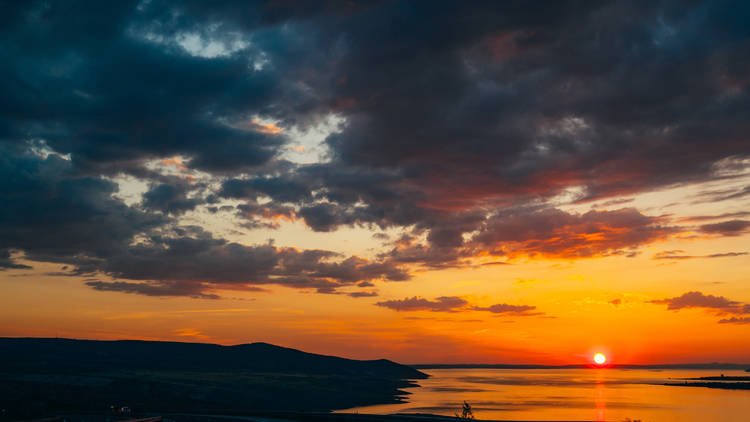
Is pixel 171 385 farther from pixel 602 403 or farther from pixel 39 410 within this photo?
pixel 602 403

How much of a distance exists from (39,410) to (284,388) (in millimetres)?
94748

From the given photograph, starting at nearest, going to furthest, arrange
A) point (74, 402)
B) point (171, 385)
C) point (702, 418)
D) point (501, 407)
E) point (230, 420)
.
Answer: point (230, 420) < point (74, 402) < point (702, 418) < point (171, 385) < point (501, 407)

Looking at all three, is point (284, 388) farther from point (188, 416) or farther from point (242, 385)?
point (188, 416)

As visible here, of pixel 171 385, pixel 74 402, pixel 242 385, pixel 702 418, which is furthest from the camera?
pixel 242 385

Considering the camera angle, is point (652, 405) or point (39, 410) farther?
point (652, 405)

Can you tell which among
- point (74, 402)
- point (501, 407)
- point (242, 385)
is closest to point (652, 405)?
point (501, 407)

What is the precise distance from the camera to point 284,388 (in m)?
187

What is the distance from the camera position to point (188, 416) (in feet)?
297

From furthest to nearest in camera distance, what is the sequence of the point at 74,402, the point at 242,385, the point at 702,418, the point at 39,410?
the point at 242,385
the point at 702,418
the point at 74,402
the point at 39,410

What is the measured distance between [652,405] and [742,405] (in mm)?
24732

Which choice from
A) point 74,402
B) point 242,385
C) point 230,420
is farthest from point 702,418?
point 74,402

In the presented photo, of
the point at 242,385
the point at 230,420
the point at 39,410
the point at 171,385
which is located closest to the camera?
the point at 230,420

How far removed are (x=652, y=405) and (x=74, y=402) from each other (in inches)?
6337

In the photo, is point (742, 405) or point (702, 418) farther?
point (742, 405)
